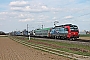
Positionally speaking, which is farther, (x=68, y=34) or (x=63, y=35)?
(x=63, y=35)

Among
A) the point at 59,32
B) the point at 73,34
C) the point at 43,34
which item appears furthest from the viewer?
the point at 43,34

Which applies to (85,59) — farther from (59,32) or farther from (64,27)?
(59,32)

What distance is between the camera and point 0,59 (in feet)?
53.1

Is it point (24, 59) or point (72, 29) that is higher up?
point (72, 29)

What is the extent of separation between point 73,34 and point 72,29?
1097mm

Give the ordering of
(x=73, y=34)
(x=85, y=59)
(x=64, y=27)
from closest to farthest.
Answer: (x=85, y=59)
(x=73, y=34)
(x=64, y=27)

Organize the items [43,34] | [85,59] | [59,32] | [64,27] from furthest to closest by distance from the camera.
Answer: [43,34] < [59,32] < [64,27] < [85,59]

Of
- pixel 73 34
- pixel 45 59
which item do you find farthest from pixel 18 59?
pixel 73 34

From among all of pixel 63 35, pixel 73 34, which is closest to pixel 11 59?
pixel 73 34

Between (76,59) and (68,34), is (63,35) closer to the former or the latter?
(68,34)

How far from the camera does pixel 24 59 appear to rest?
15922 mm

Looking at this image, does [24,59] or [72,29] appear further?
[72,29]

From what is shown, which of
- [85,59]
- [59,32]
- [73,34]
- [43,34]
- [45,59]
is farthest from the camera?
[43,34]

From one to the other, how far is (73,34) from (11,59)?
29.0m
